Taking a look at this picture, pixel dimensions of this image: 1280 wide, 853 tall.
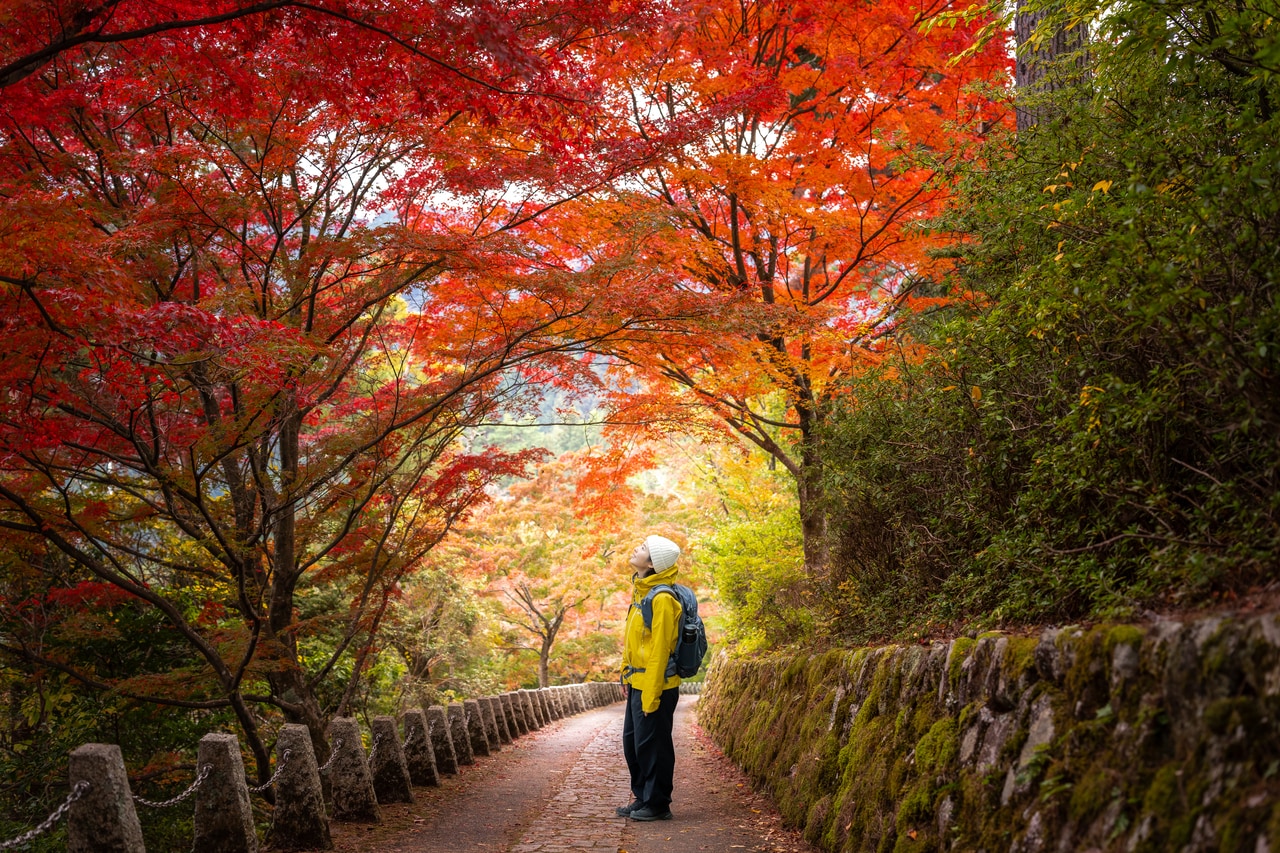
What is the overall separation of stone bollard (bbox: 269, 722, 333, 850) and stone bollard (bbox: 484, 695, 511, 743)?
592cm

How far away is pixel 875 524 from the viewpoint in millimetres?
6043

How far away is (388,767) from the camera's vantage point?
269 inches

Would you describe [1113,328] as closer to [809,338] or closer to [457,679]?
[809,338]

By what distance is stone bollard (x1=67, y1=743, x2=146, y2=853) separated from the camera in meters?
3.57

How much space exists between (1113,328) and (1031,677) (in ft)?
5.13

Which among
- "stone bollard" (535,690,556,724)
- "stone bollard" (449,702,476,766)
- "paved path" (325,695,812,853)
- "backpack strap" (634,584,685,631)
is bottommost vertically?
"stone bollard" (535,690,556,724)

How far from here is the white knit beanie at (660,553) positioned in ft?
19.9

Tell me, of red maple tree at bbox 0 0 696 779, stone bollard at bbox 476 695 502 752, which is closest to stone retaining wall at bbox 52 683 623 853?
red maple tree at bbox 0 0 696 779

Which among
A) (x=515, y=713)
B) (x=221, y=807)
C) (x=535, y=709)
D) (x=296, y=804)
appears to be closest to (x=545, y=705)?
(x=535, y=709)

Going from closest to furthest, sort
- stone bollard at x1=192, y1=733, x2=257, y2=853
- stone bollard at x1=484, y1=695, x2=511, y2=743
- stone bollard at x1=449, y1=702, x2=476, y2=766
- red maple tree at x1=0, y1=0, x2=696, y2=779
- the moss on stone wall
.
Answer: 1. the moss on stone wall
2. stone bollard at x1=192, y1=733, x2=257, y2=853
3. red maple tree at x1=0, y1=0, x2=696, y2=779
4. stone bollard at x1=449, y1=702, x2=476, y2=766
5. stone bollard at x1=484, y1=695, x2=511, y2=743

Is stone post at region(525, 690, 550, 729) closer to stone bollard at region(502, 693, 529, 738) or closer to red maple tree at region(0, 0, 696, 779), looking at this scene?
stone bollard at region(502, 693, 529, 738)

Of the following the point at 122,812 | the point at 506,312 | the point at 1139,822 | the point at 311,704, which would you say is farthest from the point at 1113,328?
the point at 311,704

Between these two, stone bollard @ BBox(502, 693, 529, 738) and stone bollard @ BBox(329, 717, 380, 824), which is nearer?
stone bollard @ BBox(329, 717, 380, 824)

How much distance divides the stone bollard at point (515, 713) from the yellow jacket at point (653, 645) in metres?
7.03
